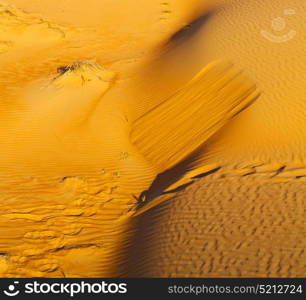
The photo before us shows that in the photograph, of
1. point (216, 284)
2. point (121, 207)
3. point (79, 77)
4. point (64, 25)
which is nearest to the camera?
point (216, 284)

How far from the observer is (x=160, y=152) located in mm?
8977

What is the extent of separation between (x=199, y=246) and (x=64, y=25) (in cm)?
1456

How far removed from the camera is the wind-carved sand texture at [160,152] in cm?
568

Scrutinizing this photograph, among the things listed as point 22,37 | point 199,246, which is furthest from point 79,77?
point 199,246

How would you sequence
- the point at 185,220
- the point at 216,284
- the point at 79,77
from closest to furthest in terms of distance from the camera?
the point at 216,284
the point at 185,220
the point at 79,77

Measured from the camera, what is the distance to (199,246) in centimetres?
550

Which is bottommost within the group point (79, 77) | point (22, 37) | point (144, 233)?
point (144, 233)

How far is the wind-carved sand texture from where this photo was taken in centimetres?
568

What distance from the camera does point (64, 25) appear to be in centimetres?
1730

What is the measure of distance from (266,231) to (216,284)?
1.26 m

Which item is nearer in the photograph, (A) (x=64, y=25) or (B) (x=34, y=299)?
(B) (x=34, y=299)

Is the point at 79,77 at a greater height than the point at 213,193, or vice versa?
the point at 79,77

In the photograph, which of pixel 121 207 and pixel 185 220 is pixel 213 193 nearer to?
pixel 185 220

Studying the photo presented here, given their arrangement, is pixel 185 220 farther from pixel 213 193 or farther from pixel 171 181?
pixel 171 181
